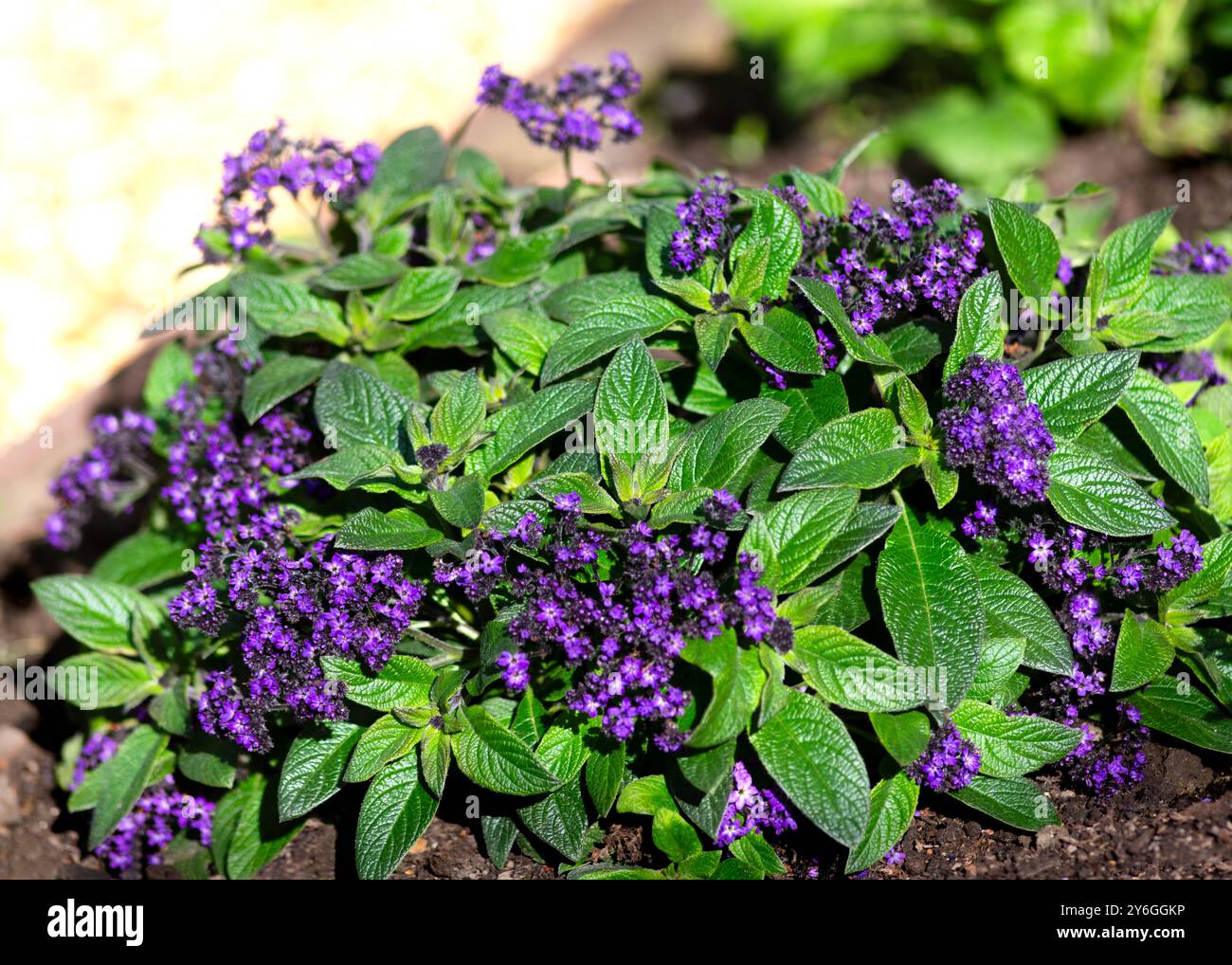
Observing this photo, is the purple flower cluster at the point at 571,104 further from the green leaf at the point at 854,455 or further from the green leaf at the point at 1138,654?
the green leaf at the point at 1138,654

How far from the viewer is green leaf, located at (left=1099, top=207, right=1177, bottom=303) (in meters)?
2.90

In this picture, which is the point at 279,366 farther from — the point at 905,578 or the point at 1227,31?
the point at 1227,31

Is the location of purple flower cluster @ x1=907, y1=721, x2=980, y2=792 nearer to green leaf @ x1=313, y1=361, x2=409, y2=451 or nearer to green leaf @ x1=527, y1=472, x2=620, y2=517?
green leaf @ x1=527, y1=472, x2=620, y2=517

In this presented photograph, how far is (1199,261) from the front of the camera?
335 centimetres

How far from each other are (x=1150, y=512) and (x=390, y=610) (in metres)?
1.59

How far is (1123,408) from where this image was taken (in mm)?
2754

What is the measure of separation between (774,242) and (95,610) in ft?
6.77

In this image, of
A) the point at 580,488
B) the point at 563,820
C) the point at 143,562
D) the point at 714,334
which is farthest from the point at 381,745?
the point at 143,562

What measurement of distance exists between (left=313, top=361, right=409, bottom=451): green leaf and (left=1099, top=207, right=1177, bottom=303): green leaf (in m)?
1.74

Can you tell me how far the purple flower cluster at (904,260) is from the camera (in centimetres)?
269

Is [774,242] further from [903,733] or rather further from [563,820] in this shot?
[563,820]

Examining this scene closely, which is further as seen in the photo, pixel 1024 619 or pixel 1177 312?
pixel 1177 312

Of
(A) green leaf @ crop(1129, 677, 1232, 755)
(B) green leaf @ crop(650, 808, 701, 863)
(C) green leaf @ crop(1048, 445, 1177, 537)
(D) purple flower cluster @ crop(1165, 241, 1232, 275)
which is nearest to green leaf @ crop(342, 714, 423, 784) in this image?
(B) green leaf @ crop(650, 808, 701, 863)

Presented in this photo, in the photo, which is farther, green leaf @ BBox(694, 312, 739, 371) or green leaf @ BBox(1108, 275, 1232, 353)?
green leaf @ BBox(1108, 275, 1232, 353)
